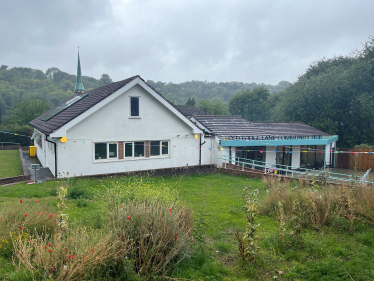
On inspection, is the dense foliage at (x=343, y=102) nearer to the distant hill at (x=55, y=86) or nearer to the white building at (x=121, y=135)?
the white building at (x=121, y=135)

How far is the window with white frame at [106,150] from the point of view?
52.7ft

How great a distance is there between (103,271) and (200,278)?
1642mm

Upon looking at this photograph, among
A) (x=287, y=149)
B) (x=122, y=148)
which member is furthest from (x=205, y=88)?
(x=122, y=148)

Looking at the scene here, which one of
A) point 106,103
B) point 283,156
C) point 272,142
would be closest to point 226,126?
point 272,142

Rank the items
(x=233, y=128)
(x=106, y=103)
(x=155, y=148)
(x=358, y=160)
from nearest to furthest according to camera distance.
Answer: (x=106, y=103), (x=155, y=148), (x=233, y=128), (x=358, y=160)

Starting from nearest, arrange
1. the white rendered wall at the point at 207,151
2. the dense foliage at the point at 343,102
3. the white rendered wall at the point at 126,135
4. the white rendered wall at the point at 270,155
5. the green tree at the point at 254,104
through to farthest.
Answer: the white rendered wall at the point at 126,135
the white rendered wall at the point at 207,151
the white rendered wall at the point at 270,155
the dense foliage at the point at 343,102
the green tree at the point at 254,104

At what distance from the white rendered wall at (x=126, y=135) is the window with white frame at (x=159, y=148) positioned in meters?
0.30

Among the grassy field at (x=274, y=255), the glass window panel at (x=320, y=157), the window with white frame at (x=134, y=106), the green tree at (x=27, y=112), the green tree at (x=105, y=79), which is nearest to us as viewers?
the grassy field at (x=274, y=255)

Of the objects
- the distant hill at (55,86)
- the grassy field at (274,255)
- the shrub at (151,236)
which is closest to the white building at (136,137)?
the grassy field at (274,255)

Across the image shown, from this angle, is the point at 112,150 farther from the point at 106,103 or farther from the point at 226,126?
the point at 226,126

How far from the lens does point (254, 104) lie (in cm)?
6550

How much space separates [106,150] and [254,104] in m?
53.9

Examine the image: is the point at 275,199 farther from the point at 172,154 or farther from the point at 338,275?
the point at 172,154

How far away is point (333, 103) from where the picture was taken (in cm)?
3155
